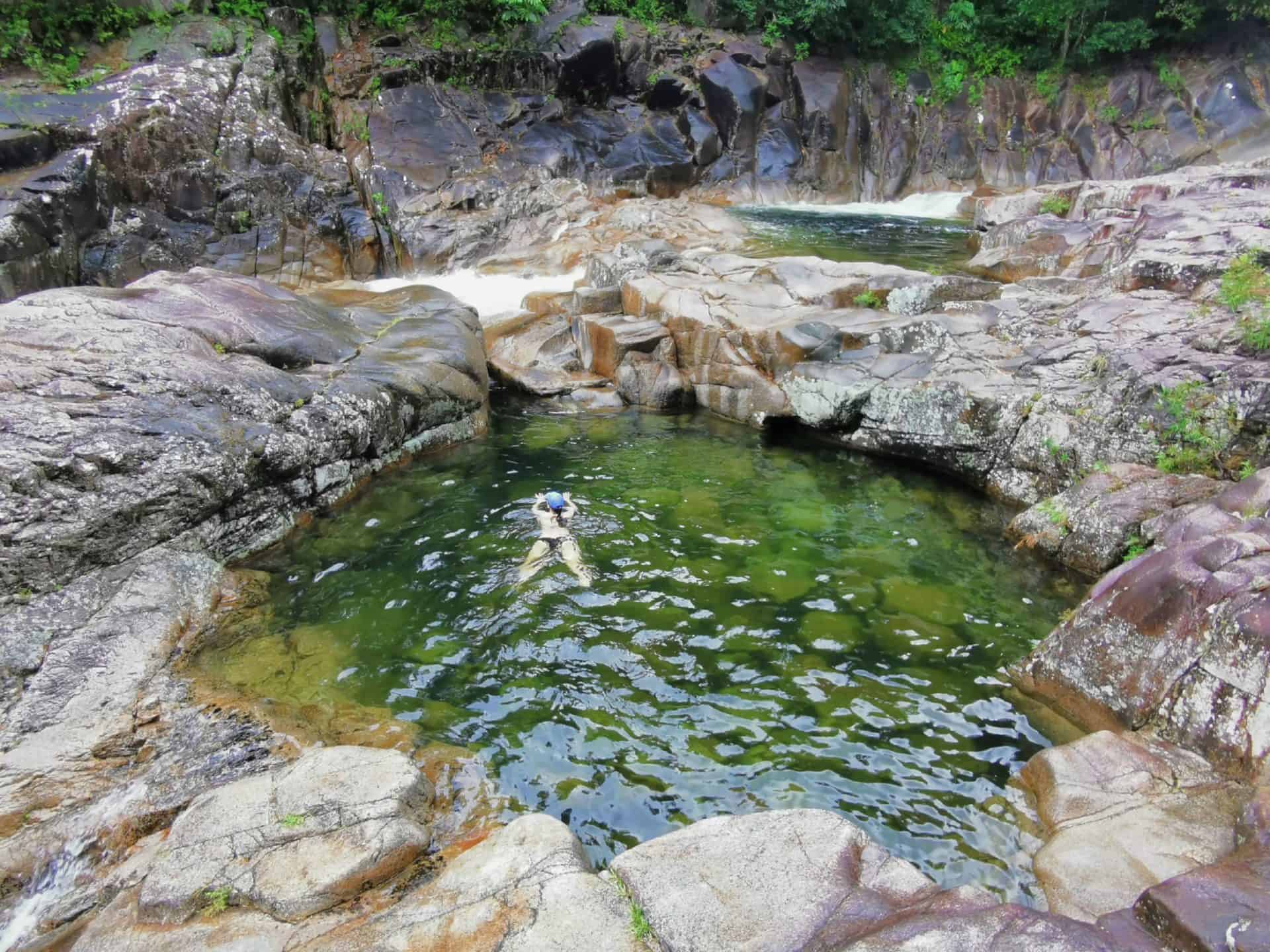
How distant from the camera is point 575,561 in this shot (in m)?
7.88

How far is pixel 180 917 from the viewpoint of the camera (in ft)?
12.6

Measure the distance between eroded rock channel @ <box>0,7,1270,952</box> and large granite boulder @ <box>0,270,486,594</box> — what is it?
0.04 m

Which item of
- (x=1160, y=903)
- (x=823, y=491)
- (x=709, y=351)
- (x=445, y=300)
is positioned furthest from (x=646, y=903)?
(x=445, y=300)

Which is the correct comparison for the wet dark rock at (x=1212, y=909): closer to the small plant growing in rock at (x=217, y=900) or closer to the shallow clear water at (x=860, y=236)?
the small plant growing in rock at (x=217, y=900)

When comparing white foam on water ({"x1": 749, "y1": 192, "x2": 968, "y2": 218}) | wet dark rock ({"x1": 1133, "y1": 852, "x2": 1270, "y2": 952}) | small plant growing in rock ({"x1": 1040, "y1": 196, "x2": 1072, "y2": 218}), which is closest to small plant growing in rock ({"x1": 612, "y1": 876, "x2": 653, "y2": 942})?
wet dark rock ({"x1": 1133, "y1": 852, "x2": 1270, "y2": 952})

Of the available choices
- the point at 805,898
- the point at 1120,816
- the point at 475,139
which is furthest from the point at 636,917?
the point at 475,139

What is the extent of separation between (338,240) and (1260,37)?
2890 centimetres

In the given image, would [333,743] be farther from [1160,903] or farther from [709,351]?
[709,351]

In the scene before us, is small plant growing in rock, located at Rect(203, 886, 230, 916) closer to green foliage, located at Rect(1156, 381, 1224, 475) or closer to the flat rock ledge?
the flat rock ledge

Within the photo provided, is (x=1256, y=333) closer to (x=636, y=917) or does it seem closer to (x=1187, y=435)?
(x=1187, y=435)

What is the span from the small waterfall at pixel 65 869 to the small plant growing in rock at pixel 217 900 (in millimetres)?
1016

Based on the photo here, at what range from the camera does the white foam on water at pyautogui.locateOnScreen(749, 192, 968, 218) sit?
926 inches

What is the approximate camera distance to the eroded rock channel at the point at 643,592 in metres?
3.99

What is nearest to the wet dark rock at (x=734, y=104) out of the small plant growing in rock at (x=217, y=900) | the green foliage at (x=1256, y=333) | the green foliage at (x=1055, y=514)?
the green foliage at (x=1256, y=333)
